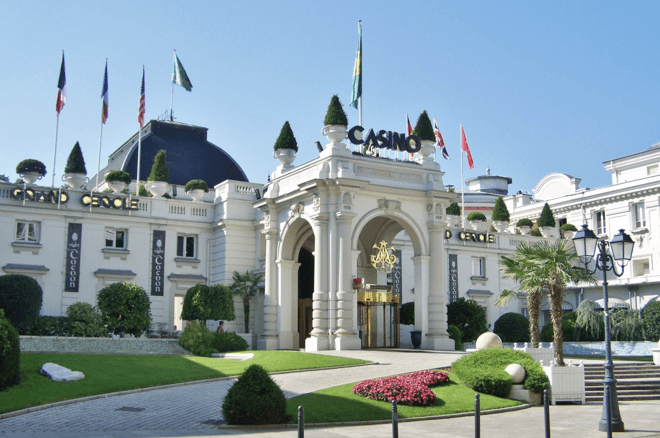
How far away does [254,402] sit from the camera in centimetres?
1698

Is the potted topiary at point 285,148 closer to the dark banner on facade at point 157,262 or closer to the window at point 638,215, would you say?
the dark banner on facade at point 157,262

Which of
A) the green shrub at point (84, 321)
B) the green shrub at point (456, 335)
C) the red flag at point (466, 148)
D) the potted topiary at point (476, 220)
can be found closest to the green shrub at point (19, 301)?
the green shrub at point (84, 321)

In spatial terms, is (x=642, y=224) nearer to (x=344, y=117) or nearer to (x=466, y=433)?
(x=344, y=117)

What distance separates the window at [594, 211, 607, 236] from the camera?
57.3m

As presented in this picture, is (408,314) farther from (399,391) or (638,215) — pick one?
(399,391)

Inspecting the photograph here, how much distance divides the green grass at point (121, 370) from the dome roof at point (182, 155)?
92.4ft

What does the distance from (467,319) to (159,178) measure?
21.8m

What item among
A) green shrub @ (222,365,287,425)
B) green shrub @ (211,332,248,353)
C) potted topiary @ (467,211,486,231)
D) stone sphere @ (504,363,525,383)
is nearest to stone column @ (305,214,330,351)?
green shrub @ (211,332,248,353)

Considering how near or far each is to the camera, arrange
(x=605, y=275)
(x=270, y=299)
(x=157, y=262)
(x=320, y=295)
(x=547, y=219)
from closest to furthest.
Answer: (x=605, y=275) → (x=320, y=295) → (x=270, y=299) → (x=157, y=262) → (x=547, y=219)

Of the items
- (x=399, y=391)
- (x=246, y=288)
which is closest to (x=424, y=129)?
(x=246, y=288)

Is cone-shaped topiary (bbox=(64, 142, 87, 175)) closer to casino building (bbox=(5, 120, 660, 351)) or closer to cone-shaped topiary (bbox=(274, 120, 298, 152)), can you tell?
casino building (bbox=(5, 120, 660, 351))

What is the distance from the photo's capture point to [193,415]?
1872 centimetres

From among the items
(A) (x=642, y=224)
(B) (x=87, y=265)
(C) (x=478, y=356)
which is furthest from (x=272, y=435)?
(A) (x=642, y=224)

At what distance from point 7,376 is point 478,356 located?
14.5 meters
